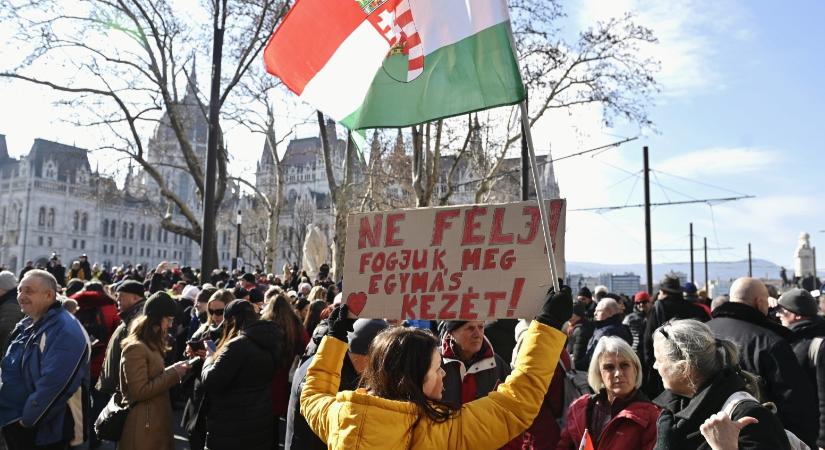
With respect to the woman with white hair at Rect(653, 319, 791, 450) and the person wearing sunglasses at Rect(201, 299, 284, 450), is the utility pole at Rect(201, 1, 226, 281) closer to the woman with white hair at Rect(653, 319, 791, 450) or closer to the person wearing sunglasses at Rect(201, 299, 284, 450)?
the person wearing sunglasses at Rect(201, 299, 284, 450)

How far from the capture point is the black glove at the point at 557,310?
259 cm

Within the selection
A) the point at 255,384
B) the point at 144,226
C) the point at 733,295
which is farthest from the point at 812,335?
the point at 144,226

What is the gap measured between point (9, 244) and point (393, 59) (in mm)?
111535

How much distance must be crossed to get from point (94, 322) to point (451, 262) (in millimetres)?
5542

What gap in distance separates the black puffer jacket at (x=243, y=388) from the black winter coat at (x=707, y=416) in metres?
2.86

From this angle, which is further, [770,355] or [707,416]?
[770,355]

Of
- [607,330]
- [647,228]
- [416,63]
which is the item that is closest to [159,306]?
[416,63]

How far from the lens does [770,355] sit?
429cm

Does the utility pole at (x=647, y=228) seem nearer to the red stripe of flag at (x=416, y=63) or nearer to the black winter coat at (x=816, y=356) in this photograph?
the black winter coat at (x=816, y=356)

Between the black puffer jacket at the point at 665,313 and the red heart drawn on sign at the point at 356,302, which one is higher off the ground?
→ the red heart drawn on sign at the point at 356,302

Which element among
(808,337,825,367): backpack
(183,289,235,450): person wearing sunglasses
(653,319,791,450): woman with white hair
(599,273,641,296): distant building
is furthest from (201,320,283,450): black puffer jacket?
(599,273,641,296): distant building

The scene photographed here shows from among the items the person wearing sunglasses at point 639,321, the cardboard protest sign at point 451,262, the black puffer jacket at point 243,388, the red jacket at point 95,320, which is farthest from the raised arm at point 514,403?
the red jacket at point 95,320

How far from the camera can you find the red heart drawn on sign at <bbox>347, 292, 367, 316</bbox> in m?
3.16

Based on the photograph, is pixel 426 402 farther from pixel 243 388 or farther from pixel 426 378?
pixel 243 388
